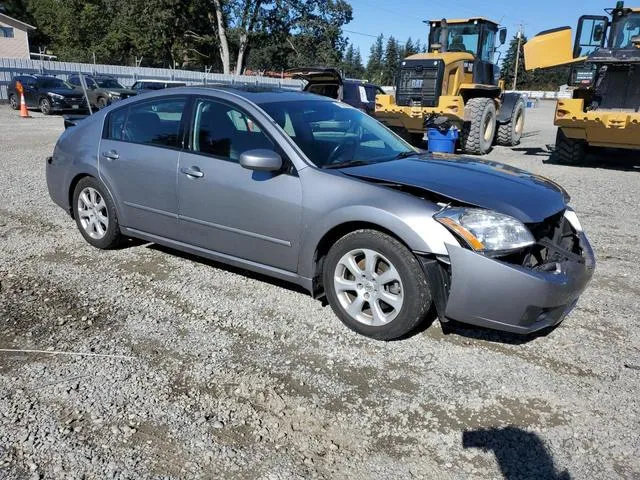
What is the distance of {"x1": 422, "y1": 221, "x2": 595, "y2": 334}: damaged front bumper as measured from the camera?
3.13 metres

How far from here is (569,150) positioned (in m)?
11.9

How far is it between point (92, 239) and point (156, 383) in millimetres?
2701

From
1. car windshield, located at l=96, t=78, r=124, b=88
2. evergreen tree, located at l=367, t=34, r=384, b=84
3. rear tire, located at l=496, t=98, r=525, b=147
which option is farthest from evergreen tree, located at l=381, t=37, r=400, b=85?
rear tire, located at l=496, t=98, r=525, b=147

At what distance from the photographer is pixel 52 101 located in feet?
71.5

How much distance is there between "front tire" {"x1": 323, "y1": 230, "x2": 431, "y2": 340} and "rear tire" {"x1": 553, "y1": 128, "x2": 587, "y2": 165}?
983 centimetres

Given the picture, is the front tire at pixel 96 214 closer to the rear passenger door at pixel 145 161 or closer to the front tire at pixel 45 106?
the rear passenger door at pixel 145 161

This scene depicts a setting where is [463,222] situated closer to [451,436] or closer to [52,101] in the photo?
[451,436]

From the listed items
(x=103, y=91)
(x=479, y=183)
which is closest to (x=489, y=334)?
(x=479, y=183)

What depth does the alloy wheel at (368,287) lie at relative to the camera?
11.4ft

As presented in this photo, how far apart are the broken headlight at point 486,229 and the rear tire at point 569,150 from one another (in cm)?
964

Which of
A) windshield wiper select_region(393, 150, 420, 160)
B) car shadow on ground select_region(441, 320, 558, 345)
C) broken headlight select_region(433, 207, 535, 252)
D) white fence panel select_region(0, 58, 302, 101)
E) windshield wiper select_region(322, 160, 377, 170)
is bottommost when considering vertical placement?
car shadow on ground select_region(441, 320, 558, 345)

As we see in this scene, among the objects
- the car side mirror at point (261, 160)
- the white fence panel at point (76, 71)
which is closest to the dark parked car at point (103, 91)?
the white fence panel at point (76, 71)

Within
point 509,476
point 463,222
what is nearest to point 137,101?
point 463,222

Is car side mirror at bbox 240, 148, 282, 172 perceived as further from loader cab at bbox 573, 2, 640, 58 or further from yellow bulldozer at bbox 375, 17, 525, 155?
loader cab at bbox 573, 2, 640, 58
